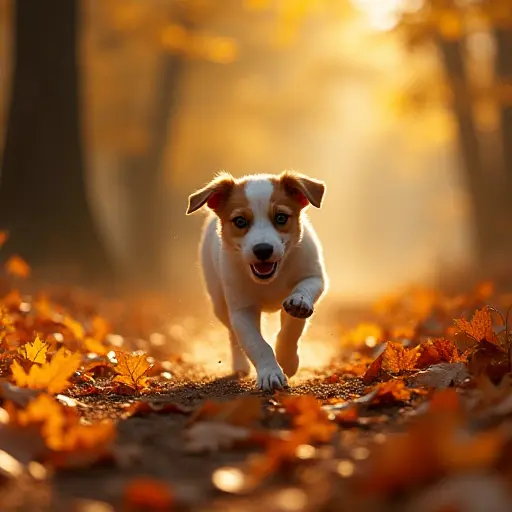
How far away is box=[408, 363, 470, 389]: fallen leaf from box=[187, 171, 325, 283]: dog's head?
3.78 feet

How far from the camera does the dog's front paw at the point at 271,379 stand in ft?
13.2

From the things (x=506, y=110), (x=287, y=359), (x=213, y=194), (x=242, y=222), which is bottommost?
(x=287, y=359)

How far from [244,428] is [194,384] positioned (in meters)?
1.61

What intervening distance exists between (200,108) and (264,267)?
25.4 m

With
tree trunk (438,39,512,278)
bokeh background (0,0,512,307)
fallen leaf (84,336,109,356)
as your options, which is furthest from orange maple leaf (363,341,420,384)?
tree trunk (438,39,512,278)

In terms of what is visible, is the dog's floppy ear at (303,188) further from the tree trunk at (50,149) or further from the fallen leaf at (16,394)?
the tree trunk at (50,149)

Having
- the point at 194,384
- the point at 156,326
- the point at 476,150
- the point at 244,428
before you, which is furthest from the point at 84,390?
the point at 476,150

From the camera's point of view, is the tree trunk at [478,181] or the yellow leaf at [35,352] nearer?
the yellow leaf at [35,352]

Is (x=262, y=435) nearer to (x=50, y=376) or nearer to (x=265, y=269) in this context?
(x=50, y=376)

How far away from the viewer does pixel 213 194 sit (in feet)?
16.3

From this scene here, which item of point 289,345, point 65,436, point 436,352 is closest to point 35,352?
point 65,436

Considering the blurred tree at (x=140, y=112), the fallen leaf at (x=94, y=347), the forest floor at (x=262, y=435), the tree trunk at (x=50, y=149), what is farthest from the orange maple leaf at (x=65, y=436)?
the blurred tree at (x=140, y=112)

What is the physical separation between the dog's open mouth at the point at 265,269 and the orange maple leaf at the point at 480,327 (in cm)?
116

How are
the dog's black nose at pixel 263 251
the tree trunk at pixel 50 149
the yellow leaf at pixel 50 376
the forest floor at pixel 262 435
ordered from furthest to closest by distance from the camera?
the tree trunk at pixel 50 149 < the dog's black nose at pixel 263 251 < the yellow leaf at pixel 50 376 < the forest floor at pixel 262 435
